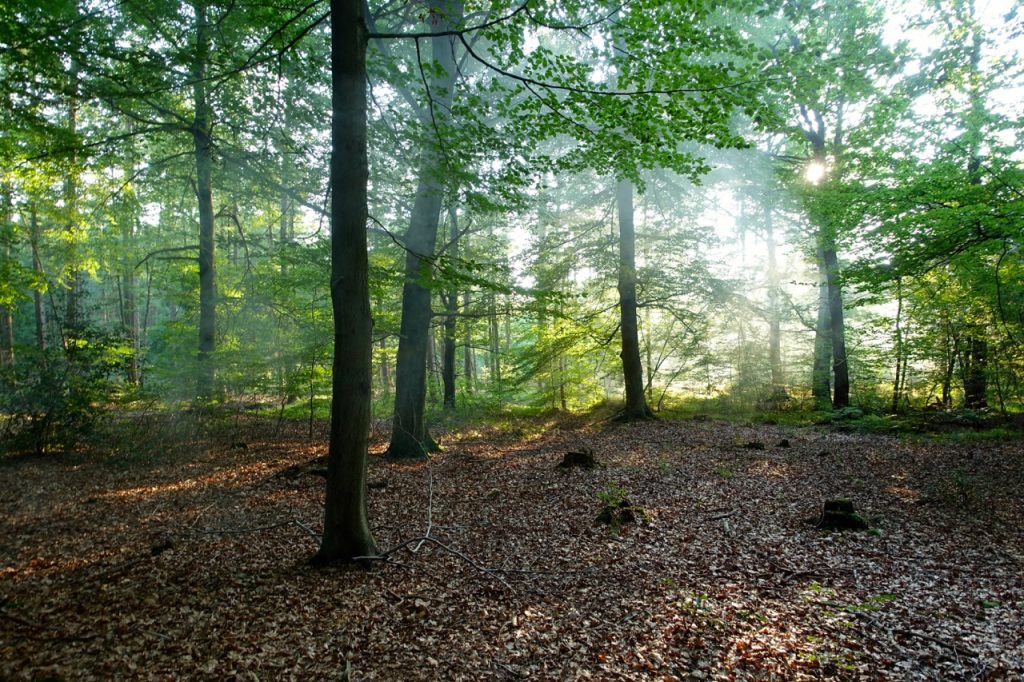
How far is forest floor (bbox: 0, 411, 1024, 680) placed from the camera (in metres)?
3.61

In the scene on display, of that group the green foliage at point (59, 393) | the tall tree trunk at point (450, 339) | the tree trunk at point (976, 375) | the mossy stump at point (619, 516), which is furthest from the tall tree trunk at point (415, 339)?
the tree trunk at point (976, 375)

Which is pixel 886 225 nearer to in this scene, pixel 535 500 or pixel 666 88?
pixel 666 88

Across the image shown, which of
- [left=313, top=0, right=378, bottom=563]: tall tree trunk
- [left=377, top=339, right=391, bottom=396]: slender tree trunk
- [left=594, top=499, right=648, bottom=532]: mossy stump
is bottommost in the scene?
[left=594, top=499, right=648, bottom=532]: mossy stump

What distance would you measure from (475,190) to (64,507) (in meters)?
7.43

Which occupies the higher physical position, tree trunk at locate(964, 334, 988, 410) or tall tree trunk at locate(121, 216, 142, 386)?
tall tree trunk at locate(121, 216, 142, 386)

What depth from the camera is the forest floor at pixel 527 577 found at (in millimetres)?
3613

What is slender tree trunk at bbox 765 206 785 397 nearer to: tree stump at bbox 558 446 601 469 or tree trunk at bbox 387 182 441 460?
tree stump at bbox 558 446 601 469

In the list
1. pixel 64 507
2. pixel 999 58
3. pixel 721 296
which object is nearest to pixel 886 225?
pixel 721 296

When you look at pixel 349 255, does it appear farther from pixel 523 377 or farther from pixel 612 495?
pixel 523 377

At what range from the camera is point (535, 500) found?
752 centimetres

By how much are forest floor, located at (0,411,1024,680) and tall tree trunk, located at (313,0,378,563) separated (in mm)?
1247

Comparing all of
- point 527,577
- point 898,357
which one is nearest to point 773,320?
point 898,357

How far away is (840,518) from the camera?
6105 millimetres

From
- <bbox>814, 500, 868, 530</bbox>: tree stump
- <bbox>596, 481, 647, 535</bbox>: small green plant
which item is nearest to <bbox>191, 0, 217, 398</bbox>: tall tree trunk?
<bbox>596, 481, 647, 535</bbox>: small green plant
